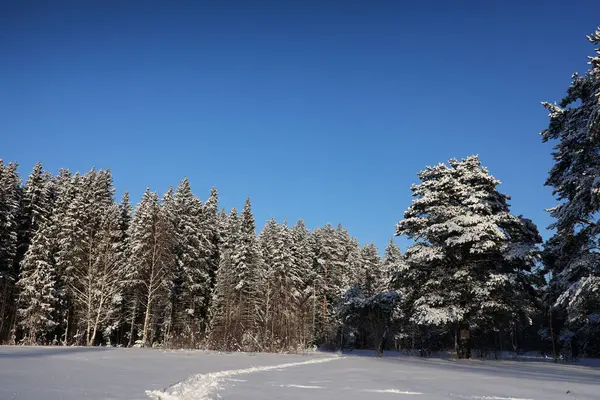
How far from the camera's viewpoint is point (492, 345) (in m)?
28.9

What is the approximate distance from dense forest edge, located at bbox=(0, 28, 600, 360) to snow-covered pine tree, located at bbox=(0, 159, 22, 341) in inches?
5.6

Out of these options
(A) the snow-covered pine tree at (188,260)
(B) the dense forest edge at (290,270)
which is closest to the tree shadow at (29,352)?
(B) the dense forest edge at (290,270)

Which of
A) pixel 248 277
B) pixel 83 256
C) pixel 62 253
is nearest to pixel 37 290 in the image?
pixel 62 253

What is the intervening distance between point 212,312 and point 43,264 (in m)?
15.1

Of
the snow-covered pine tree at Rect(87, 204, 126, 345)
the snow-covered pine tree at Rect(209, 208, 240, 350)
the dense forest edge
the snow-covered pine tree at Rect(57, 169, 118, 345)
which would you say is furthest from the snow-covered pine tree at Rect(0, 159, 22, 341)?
the snow-covered pine tree at Rect(209, 208, 240, 350)

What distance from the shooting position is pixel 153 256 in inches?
1261

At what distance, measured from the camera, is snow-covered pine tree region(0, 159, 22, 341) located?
32.3 meters

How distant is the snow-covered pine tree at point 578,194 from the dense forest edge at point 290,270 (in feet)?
0.22

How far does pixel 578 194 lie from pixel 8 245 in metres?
A: 36.9

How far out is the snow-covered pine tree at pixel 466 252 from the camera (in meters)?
22.2

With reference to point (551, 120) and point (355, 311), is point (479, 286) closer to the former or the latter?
point (551, 120)

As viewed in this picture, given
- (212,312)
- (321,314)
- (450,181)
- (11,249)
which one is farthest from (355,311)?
(11,249)

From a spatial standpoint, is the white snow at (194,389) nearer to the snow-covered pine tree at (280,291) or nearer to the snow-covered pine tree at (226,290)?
the snow-covered pine tree at (226,290)

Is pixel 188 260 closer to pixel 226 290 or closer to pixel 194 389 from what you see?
pixel 226 290
